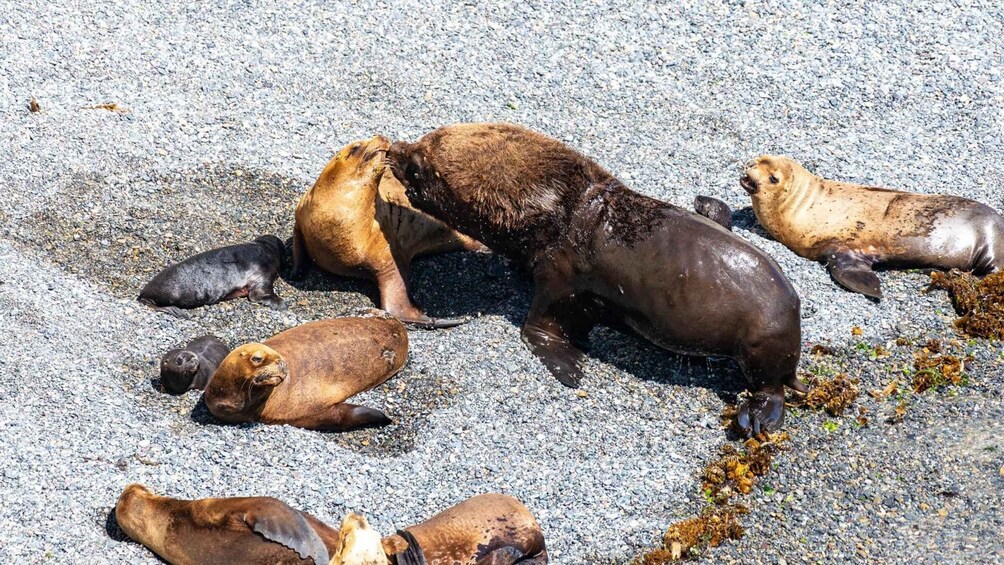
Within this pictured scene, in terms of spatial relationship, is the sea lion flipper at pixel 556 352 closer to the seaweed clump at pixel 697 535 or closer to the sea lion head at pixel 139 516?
the seaweed clump at pixel 697 535

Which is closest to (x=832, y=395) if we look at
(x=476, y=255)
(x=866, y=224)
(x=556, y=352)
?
(x=556, y=352)

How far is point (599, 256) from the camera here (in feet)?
25.9

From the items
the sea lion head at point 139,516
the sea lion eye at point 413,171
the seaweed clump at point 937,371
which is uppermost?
the sea lion eye at point 413,171

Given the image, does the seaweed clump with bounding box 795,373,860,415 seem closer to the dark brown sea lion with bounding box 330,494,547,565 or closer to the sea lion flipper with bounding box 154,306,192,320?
the dark brown sea lion with bounding box 330,494,547,565

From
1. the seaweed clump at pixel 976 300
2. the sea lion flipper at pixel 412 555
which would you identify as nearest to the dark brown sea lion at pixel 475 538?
the sea lion flipper at pixel 412 555

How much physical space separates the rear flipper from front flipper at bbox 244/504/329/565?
4.36 ft

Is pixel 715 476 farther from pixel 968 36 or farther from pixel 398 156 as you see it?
pixel 968 36

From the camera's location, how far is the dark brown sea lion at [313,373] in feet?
22.2

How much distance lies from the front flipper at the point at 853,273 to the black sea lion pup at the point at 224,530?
4.48 metres

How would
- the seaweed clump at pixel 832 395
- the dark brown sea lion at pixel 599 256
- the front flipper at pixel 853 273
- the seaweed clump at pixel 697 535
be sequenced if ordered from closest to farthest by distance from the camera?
the seaweed clump at pixel 697 535
the seaweed clump at pixel 832 395
the dark brown sea lion at pixel 599 256
the front flipper at pixel 853 273

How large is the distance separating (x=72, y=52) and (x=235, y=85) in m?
1.55

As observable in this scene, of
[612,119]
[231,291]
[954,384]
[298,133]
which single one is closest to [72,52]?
[298,133]

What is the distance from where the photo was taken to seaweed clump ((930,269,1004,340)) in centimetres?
810

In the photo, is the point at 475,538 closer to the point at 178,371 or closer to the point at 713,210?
the point at 178,371
